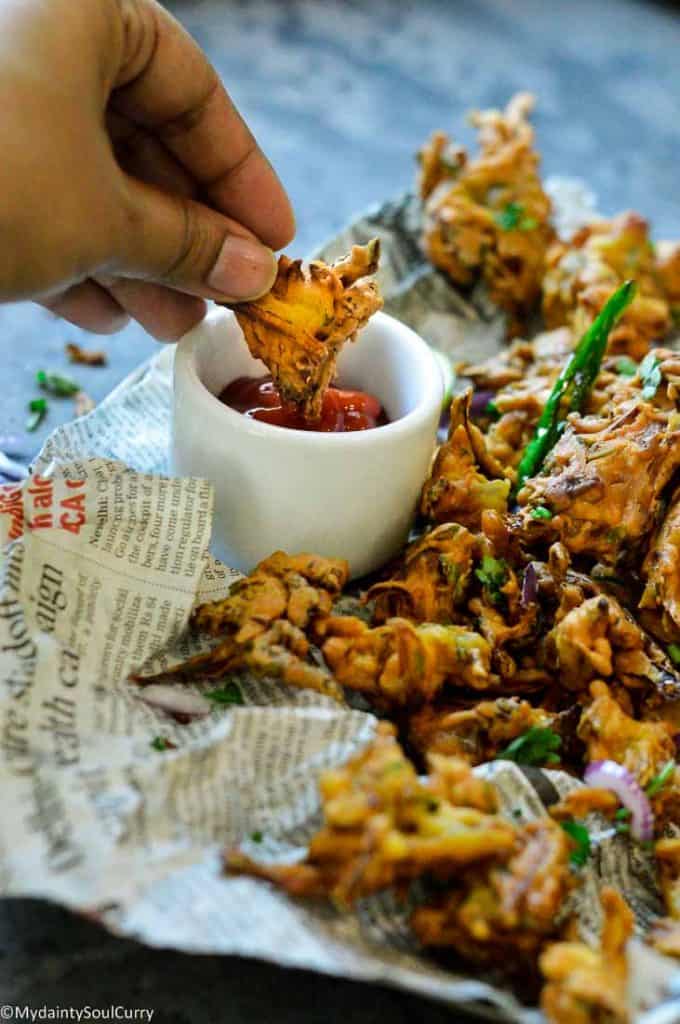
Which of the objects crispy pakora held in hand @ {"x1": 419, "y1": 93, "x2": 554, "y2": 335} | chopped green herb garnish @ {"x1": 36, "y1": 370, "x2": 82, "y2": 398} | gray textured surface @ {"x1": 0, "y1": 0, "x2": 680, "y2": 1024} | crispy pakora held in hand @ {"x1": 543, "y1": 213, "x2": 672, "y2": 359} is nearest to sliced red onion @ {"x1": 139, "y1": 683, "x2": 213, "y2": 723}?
gray textured surface @ {"x1": 0, "y1": 0, "x2": 680, "y2": 1024}

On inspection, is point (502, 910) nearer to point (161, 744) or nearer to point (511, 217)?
point (161, 744)

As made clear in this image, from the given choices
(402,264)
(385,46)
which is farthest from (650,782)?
(385,46)

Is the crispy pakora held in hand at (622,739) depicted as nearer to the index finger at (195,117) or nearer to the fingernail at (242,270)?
the fingernail at (242,270)

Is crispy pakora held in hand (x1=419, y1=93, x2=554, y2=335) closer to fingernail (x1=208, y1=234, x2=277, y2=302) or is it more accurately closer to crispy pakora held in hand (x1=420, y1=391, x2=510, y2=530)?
crispy pakora held in hand (x1=420, y1=391, x2=510, y2=530)

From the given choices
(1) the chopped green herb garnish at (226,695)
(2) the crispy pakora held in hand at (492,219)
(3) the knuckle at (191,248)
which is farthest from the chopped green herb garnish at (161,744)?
(2) the crispy pakora held in hand at (492,219)

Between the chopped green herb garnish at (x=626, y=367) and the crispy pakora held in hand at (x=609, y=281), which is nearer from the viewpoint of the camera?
the chopped green herb garnish at (x=626, y=367)

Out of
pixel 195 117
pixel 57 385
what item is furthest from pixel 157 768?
pixel 57 385
